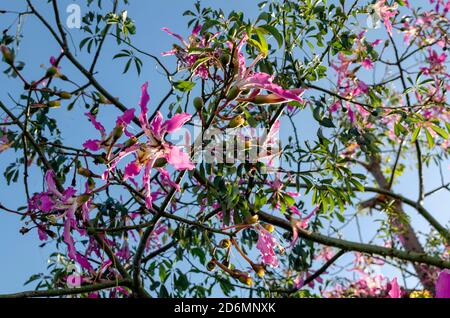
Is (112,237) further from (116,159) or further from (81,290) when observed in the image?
(116,159)

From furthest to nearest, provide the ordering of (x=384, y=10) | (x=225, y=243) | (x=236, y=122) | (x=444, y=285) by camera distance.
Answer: (x=384, y=10)
(x=225, y=243)
(x=236, y=122)
(x=444, y=285)

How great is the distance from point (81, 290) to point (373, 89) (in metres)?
1.70

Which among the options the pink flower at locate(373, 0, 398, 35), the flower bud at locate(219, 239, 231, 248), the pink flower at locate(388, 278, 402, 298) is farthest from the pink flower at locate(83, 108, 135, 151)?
the pink flower at locate(373, 0, 398, 35)

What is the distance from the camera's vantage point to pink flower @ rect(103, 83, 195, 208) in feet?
3.43

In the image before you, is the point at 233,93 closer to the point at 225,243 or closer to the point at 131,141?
the point at 131,141

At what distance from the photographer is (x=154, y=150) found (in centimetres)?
110

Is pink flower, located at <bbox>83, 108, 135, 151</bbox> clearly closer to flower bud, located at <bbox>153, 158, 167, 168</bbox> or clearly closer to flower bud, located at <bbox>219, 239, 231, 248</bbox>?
flower bud, located at <bbox>153, 158, 167, 168</bbox>

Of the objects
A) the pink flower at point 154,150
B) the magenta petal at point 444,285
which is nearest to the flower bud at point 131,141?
the pink flower at point 154,150

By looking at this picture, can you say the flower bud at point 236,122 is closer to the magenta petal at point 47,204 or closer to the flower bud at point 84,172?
the flower bud at point 84,172

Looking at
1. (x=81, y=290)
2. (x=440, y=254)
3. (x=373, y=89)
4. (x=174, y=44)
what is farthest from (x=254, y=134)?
(x=440, y=254)

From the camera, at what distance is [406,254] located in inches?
73.7

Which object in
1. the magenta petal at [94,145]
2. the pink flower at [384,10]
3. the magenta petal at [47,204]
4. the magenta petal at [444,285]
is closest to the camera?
the magenta petal at [444,285]

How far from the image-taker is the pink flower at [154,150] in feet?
3.43

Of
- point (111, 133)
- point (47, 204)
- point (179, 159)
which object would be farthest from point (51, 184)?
point (179, 159)
